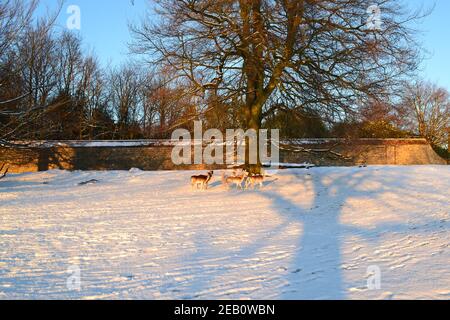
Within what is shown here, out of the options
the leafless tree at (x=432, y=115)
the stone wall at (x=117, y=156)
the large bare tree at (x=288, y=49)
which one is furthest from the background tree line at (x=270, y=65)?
the leafless tree at (x=432, y=115)

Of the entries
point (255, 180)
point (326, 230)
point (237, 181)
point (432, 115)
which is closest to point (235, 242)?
point (326, 230)

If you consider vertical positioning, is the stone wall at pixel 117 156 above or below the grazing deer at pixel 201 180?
above

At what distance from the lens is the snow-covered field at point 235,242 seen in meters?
5.77

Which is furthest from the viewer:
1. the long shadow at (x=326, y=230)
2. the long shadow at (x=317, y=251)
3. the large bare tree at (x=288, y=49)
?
the large bare tree at (x=288, y=49)

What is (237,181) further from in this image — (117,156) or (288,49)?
(117,156)

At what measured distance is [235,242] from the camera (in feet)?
29.5

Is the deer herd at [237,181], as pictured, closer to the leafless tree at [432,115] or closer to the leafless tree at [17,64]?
the leafless tree at [17,64]

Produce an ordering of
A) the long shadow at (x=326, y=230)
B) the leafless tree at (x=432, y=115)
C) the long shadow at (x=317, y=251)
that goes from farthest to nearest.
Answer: the leafless tree at (x=432, y=115) → the long shadow at (x=326, y=230) → the long shadow at (x=317, y=251)

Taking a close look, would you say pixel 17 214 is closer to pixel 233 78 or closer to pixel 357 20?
pixel 233 78

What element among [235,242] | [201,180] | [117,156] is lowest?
[235,242]

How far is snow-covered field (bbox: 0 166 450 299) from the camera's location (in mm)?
5770

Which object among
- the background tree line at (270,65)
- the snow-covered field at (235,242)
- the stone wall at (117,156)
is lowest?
the snow-covered field at (235,242)
